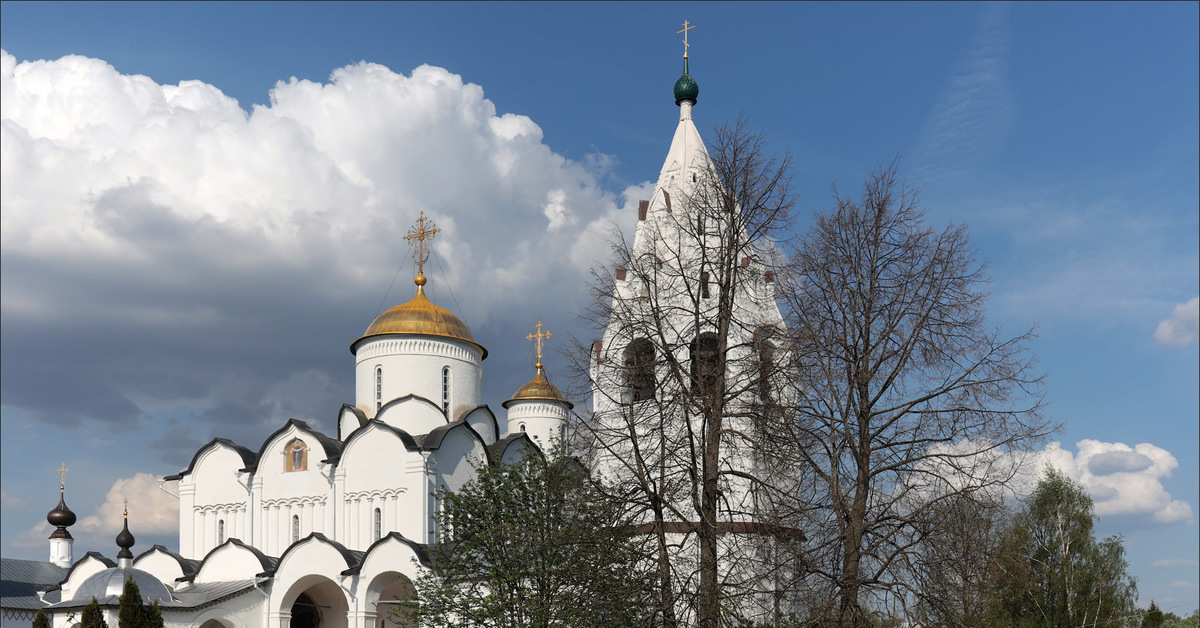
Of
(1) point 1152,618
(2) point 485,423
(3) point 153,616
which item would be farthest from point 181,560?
(1) point 1152,618

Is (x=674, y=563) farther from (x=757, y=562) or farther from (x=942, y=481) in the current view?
(x=942, y=481)

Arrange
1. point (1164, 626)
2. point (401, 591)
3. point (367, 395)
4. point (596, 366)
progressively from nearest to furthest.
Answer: point (596, 366)
point (1164, 626)
point (401, 591)
point (367, 395)

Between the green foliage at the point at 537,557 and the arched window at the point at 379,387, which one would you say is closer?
the green foliage at the point at 537,557

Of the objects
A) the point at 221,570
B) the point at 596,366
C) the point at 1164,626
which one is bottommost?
the point at 1164,626

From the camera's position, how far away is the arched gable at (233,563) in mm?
28219

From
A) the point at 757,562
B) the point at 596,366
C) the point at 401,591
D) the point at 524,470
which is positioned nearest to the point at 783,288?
the point at 596,366

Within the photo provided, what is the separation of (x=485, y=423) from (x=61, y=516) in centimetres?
2736

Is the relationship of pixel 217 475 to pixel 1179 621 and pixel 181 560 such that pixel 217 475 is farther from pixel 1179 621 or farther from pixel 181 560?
pixel 1179 621

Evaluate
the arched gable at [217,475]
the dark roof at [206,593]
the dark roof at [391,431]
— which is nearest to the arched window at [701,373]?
the dark roof at [391,431]

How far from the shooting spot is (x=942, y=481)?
1273 centimetres

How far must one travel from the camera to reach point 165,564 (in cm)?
2984

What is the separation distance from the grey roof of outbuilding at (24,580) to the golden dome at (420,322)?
20.9 meters

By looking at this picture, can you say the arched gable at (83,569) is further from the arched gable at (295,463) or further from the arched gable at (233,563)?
the arched gable at (295,463)

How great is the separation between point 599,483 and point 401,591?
1587 cm
